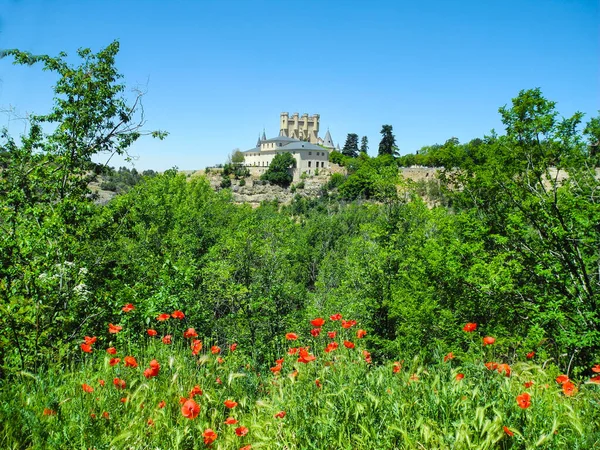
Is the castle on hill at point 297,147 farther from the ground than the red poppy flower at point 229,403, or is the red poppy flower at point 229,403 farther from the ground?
the castle on hill at point 297,147

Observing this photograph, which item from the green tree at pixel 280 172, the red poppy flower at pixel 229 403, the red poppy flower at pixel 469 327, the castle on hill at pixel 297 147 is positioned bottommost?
the red poppy flower at pixel 229 403

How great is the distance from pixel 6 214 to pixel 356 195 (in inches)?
3003

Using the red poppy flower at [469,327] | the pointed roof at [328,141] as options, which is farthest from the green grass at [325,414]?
the pointed roof at [328,141]

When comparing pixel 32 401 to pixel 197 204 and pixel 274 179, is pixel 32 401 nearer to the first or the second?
pixel 197 204

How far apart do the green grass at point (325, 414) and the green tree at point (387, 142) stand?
312 ft

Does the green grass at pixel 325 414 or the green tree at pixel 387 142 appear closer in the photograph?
the green grass at pixel 325 414

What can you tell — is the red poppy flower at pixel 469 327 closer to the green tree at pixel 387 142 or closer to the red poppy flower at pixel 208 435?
the red poppy flower at pixel 208 435

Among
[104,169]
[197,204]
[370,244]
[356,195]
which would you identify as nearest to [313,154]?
[356,195]

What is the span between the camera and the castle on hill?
113 metres

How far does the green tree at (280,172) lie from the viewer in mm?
102438

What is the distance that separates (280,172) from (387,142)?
2638cm

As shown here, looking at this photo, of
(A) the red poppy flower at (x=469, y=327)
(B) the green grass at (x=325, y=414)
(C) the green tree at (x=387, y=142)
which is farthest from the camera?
(C) the green tree at (x=387, y=142)

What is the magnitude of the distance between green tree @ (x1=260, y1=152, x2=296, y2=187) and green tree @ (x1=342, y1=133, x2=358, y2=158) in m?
17.9

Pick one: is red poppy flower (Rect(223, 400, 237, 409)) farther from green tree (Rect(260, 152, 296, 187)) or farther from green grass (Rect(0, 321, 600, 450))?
green tree (Rect(260, 152, 296, 187))
